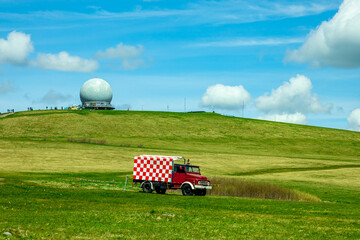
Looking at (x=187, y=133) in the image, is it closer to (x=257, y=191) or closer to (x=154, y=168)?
(x=257, y=191)

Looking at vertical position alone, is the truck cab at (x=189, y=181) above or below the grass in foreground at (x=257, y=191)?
above

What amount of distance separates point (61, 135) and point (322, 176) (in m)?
61.8

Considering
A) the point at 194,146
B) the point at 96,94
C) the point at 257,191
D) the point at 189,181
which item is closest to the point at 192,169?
the point at 189,181

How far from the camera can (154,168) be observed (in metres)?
A: 39.5

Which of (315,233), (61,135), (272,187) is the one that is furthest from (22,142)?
(315,233)

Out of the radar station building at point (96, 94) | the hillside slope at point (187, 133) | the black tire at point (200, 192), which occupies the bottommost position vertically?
the black tire at point (200, 192)

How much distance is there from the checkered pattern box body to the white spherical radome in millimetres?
109006

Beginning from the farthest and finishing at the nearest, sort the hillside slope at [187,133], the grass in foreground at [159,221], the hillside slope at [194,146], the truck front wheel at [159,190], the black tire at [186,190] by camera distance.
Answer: the hillside slope at [187,133] → the hillside slope at [194,146] → the truck front wheel at [159,190] → the black tire at [186,190] → the grass in foreground at [159,221]

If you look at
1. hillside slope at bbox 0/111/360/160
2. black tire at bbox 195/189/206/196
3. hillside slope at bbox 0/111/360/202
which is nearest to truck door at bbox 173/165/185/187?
black tire at bbox 195/189/206/196

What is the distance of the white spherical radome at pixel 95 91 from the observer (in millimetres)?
146000

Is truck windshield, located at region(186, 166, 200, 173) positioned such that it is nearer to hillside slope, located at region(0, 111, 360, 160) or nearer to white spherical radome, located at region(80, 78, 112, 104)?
hillside slope, located at region(0, 111, 360, 160)

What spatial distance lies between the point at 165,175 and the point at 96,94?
113 m

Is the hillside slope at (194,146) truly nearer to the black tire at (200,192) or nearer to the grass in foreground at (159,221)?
the black tire at (200,192)

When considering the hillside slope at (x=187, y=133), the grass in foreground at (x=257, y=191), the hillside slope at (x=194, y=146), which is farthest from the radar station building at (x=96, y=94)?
the grass in foreground at (x=257, y=191)
